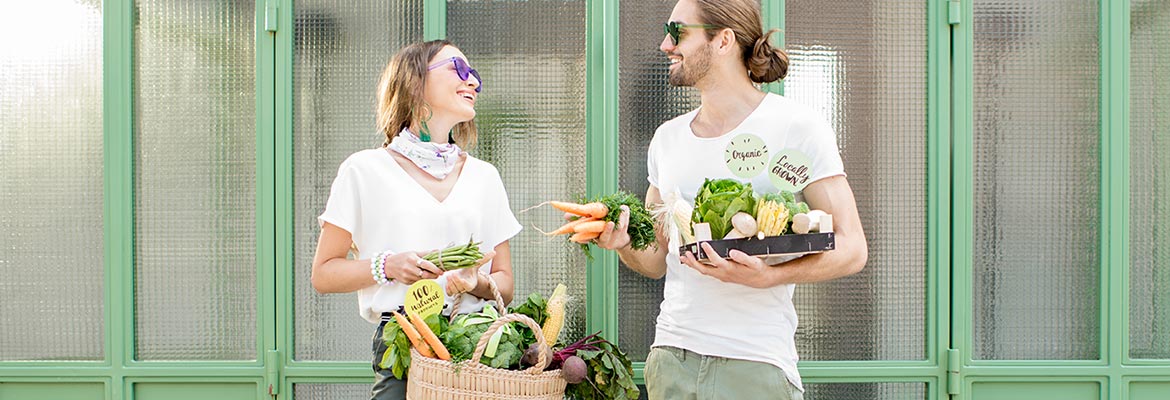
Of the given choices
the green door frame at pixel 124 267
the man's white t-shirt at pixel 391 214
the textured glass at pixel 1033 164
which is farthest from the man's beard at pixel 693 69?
the green door frame at pixel 124 267

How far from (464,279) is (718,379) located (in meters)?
0.71

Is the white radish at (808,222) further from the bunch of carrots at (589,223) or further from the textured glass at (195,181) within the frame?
the textured glass at (195,181)

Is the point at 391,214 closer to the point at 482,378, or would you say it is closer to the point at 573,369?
the point at 482,378

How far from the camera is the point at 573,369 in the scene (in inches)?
83.3

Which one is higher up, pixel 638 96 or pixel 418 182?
pixel 638 96

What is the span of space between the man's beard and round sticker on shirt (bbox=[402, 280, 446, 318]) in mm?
905

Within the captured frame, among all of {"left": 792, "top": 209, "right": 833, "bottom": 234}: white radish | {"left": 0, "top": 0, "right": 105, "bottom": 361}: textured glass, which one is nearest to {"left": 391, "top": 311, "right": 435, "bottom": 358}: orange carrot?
{"left": 792, "top": 209, "right": 833, "bottom": 234}: white radish

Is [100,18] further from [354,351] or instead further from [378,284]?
[378,284]

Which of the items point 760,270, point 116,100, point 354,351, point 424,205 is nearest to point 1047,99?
point 760,270

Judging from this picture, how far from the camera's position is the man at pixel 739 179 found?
2.14 m

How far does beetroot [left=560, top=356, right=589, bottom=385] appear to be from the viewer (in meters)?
2.12

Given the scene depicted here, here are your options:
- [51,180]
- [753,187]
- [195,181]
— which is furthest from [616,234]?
[51,180]

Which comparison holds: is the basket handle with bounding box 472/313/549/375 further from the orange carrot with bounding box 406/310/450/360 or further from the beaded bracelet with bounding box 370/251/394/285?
the beaded bracelet with bounding box 370/251/394/285

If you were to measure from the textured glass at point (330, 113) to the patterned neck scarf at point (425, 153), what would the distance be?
3.28 ft
